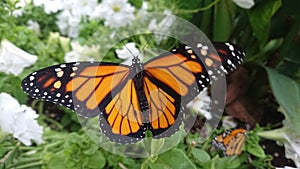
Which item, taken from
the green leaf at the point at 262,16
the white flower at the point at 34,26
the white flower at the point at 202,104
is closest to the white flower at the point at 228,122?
the white flower at the point at 202,104

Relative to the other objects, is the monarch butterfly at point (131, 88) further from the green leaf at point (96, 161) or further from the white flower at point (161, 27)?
the white flower at point (161, 27)

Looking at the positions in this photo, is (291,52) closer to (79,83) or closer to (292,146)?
(292,146)

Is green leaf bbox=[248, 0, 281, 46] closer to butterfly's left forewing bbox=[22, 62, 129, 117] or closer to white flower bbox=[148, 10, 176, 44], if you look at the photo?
white flower bbox=[148, 10, 176, 44]

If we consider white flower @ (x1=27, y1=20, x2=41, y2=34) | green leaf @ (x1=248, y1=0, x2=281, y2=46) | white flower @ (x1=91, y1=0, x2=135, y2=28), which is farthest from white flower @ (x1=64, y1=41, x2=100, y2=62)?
green leaf @ (x1=248, y1=0, x2=281, y2=46)

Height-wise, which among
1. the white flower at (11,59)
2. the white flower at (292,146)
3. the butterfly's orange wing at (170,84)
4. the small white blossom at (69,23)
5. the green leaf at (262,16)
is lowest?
the white flower at (292,146)

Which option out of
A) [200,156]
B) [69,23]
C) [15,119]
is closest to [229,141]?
[200,156]
